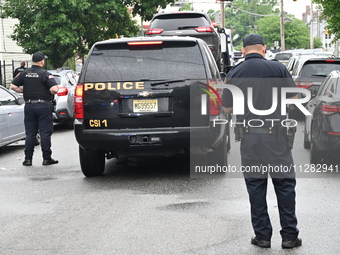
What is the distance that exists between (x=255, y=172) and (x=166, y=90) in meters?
3.49

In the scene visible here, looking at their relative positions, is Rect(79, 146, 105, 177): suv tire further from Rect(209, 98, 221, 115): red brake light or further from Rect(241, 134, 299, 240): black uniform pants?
Rect(241, 134, 299, 240): black uniform pants

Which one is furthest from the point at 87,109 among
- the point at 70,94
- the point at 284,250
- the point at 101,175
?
the point at 70,94

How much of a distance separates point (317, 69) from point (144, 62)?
382 inches

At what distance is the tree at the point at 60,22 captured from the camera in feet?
104

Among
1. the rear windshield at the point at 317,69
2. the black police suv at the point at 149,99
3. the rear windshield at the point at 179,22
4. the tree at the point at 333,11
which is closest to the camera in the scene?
the black police suv at the point at 149,99

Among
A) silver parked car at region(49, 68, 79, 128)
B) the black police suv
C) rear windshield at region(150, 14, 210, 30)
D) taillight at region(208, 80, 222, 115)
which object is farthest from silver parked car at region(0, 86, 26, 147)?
rear windshield at region(150, 14, 210, 30)

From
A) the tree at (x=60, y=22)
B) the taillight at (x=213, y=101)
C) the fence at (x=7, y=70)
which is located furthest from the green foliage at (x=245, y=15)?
the taillight at (x=213, y=101)

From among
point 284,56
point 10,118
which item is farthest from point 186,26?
point 284,56

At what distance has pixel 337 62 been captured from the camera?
18188 mm

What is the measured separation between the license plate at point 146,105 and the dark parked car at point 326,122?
2664 millimetres

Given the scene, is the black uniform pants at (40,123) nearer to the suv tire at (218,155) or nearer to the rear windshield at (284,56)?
the suv tire at (218,155)

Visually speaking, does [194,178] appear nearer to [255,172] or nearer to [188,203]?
[188,203]

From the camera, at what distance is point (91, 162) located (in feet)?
34.6

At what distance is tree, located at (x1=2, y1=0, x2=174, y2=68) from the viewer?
31594 millimetres
